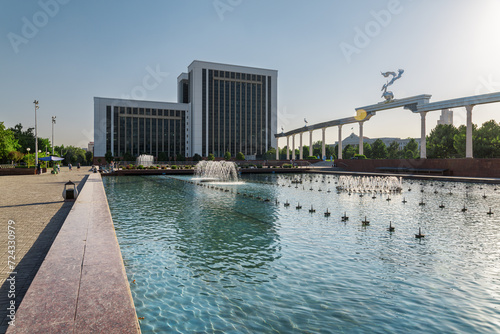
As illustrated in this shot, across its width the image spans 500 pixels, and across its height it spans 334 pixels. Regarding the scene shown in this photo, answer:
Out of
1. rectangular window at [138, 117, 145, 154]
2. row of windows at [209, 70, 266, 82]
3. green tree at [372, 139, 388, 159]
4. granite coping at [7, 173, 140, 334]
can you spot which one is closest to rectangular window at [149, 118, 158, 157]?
rectangular window at [138, 117, 145, 154]

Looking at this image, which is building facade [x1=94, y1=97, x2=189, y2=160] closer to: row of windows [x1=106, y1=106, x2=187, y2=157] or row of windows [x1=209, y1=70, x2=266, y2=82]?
row of windows [x1=106, y1=106, x2=187, y2=157]

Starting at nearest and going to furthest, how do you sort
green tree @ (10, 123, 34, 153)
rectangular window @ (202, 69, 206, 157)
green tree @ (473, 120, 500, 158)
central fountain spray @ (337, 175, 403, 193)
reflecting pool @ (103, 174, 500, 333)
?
1. reflecting pool @ (103, 174, 500, 333)
2. central fountain spray @ (337, 175, 403, 193)
3. green tree @ (473, 120, 500, 158)
4. green tree @ (10, 123, 34, 153)
5. rectangular window @ (202, 69, 206, 157)

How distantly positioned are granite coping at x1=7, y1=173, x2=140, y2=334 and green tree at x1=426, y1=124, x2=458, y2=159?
83.2 metres

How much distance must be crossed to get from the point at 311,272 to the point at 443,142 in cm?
8062

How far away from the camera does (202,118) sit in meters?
117

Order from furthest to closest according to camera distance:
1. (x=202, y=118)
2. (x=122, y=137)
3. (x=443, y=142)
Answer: (x=202, y=118) → (x=122, y=137) → (x=443, y=142)

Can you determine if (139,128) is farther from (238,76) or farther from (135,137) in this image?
(238,76)

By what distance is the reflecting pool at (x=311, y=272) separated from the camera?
546 centimetres

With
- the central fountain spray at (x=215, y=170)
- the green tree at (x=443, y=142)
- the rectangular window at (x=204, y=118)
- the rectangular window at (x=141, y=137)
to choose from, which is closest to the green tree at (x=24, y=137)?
the rectangular window at (x=141, y=137)

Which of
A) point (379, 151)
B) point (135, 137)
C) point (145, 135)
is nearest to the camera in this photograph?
point (379, 151)

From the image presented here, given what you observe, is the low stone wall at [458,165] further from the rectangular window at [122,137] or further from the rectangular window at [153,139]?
the rectangular window at [122,137]

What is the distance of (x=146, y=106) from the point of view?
376 feet

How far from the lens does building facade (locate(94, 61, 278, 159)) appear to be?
111 metres

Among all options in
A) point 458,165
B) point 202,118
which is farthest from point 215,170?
point 202,118
